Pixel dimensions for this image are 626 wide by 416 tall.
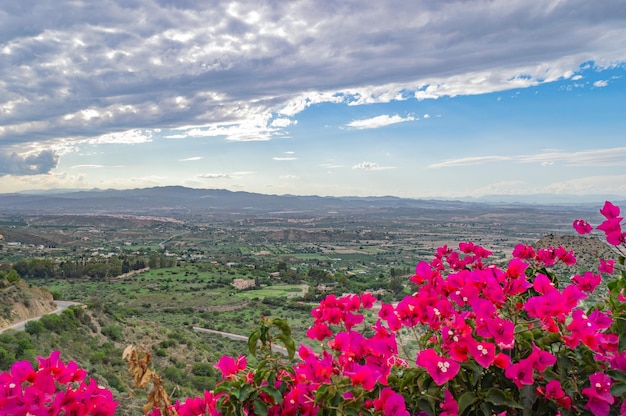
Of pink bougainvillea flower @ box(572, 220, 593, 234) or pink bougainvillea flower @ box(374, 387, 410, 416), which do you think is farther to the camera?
pink bougainvillea flower @ box(572, 220, 593, 234)

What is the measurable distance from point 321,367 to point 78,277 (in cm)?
6398

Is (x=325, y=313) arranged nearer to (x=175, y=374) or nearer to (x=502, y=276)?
(x=502, y=276)

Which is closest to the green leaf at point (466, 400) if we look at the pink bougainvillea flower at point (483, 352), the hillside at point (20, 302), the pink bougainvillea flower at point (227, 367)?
the pink bougainvillea flower at point (483, 352)

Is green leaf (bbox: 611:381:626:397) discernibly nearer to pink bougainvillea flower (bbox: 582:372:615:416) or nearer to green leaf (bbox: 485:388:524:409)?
pink bougainvillea flower (bbox: 582:372:615:416)

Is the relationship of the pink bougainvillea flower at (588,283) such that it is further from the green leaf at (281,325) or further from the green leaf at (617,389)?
the green leaf at (281,325)

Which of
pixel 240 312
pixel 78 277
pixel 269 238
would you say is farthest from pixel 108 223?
pixel 240 312

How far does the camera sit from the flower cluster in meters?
1.87

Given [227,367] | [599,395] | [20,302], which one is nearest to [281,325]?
[227,367]

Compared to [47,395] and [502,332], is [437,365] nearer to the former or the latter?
[502,332]

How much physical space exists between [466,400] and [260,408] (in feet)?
3.05

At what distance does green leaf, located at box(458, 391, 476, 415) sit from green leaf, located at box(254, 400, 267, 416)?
2.89 ft

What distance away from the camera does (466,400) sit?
6.35 ft

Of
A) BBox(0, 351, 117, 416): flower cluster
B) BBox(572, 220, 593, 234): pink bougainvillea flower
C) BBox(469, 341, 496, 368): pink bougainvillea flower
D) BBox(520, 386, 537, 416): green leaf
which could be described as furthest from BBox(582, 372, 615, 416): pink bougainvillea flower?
BBox(0, 351, 117, 416): flower cluster

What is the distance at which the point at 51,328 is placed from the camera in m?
21.6
